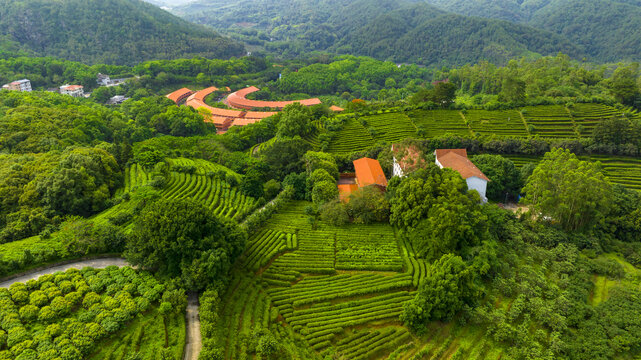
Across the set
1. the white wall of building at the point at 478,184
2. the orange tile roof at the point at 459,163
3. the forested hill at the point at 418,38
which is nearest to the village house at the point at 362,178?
the orange tile roof at the point at 459,163

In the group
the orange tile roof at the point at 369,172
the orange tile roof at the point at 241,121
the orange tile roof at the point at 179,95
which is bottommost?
the orange tile roof at the point at 241,121

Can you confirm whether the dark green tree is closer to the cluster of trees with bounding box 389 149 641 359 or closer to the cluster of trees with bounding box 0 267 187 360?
the cluster of trees with bounding box 0 267 187 360

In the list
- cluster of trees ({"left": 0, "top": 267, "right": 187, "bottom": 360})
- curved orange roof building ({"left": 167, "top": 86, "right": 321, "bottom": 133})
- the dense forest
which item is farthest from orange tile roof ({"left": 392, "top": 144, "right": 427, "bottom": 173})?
curved orange roof building ({"left": 167, "top": 86, "right": 321, "bottom": 133})

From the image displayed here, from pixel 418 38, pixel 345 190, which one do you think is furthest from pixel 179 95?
pixel 418 38

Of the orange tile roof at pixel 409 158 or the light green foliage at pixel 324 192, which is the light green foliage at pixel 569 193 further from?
the light green foliage at pixel 324 192

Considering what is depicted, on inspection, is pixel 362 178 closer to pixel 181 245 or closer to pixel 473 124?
pixel 181 245

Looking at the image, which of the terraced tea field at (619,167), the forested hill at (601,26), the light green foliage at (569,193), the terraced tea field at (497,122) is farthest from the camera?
the forested hill at (601,26)
